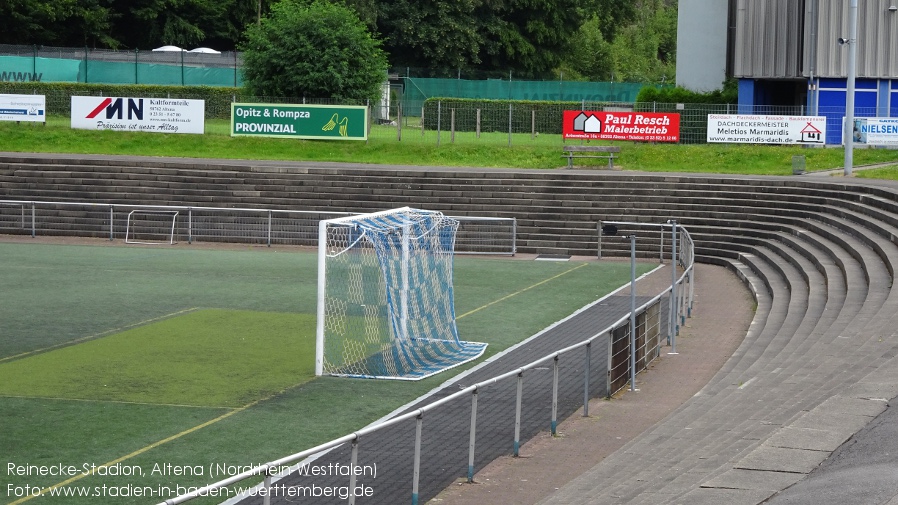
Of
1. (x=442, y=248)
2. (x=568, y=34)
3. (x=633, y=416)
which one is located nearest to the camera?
(x=633, y=416)

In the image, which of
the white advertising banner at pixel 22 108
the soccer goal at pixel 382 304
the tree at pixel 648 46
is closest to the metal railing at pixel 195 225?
the white advertising banner at pixel 22 108

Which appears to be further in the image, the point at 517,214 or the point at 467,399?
the point at 517,214

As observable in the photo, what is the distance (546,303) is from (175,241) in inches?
520

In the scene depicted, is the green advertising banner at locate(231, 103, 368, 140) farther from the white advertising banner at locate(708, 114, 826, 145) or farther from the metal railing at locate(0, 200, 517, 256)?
the white advertising banner at locate(708, 114, 826, 145)

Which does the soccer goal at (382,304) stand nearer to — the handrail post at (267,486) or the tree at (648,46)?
the handrail post at (267,486)

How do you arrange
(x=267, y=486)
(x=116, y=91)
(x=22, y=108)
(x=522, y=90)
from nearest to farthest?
(x=267, y=486) → (x=22, y=108) → (x=116, y=91) → (x=522, y=90)

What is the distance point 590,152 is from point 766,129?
20.1 ft

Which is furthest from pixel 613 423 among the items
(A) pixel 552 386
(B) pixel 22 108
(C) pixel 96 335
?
(B) pixel 22 108

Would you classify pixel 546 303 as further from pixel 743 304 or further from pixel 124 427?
pixel 124 427

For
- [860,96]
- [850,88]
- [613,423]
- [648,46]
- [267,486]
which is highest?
[648,46]

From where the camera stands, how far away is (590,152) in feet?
120

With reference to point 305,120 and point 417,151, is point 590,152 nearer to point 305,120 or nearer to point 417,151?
point 417,151

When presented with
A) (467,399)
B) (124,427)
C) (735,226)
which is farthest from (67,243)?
(467,399)

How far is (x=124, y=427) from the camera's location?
11.8 m
